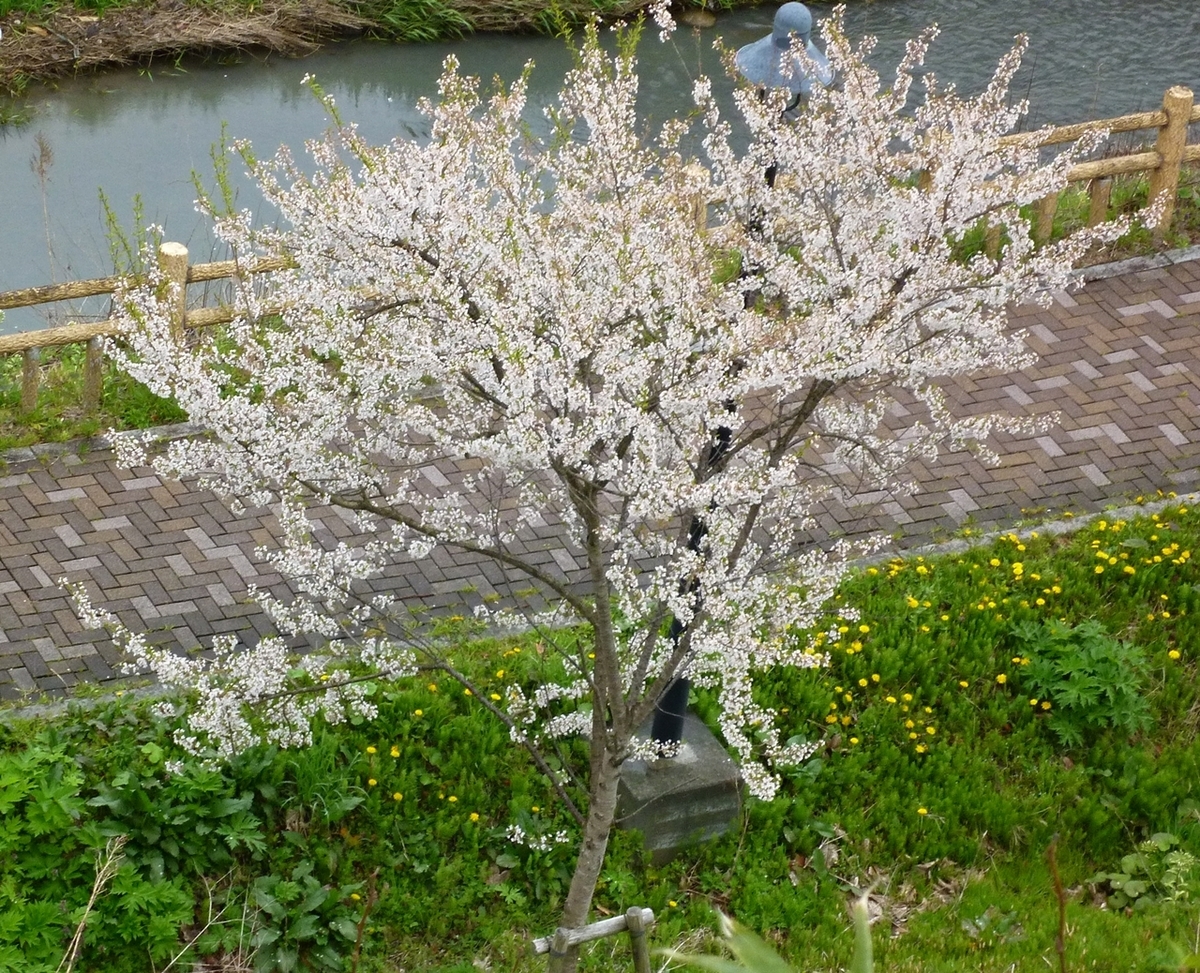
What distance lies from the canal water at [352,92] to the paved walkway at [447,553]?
3.37 metres

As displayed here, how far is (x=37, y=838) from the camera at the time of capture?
5965 millimetres

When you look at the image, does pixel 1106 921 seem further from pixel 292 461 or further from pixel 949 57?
pixel 949 57

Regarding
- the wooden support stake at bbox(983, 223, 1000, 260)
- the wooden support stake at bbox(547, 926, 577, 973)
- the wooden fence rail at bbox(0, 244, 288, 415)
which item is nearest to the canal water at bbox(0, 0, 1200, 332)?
the wooden fence rail at bbox(0, 244, 288, 415)

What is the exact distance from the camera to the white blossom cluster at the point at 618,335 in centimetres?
481

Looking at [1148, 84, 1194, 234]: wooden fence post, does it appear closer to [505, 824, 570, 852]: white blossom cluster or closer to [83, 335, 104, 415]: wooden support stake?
[505, 824, 570, 852]: white blossom cluster

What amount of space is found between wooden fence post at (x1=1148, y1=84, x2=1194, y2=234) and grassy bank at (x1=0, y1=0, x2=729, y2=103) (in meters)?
6.17

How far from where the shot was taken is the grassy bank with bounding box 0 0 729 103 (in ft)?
48.0

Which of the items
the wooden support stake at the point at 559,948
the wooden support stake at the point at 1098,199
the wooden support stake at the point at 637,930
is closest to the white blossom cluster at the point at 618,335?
the wooden support stake at the point at 559,948

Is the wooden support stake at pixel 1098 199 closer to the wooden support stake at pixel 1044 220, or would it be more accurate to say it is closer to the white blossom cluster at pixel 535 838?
the wooden support stake at pixel 1044 220

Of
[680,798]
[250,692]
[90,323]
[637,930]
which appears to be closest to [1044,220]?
[680,798]

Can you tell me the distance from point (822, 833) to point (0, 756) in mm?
3653

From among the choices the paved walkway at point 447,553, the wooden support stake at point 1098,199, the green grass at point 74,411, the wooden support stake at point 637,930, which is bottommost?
the paved walkway at point 447,553

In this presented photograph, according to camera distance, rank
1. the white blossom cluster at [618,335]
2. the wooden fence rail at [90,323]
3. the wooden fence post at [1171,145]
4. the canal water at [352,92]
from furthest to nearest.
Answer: the canal water at [352,92], the wooden fence post at [1171,145], the wooden fence rail at [90,323], the white blossom cluster at [618,335]

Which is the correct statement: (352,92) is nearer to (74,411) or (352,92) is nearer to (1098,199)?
(74,411)
